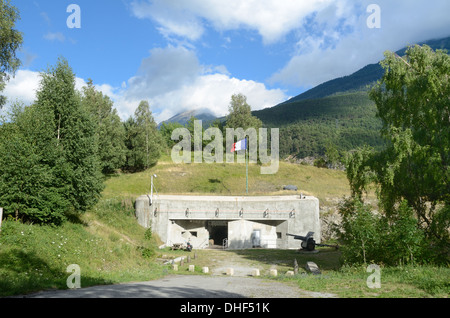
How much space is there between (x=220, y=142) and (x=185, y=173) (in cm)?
1430

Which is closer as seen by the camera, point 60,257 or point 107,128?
point 60,257

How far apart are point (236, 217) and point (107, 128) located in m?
25.1

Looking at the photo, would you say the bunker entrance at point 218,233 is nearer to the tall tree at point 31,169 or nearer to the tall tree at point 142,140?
the tall tree at point 142,140

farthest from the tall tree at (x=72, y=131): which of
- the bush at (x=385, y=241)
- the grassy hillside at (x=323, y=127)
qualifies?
the grassy hillside at (x=323, y=127)

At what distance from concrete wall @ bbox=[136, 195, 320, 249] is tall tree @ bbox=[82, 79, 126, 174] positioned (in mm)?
15724

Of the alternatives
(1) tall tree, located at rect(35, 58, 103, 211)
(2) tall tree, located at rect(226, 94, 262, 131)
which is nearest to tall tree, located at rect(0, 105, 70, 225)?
(1) tall tree, located at rect(35, 58, 103, 211)

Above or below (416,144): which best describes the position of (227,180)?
below

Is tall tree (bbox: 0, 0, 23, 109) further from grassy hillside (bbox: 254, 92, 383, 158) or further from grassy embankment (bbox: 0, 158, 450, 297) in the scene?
grassy hillside (bbox: 254, 92, 383, 158)

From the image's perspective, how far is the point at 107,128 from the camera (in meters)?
48.4

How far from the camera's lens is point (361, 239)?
16.2 m

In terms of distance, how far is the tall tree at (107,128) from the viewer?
4725cm

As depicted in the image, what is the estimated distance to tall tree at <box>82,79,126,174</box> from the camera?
155 ft

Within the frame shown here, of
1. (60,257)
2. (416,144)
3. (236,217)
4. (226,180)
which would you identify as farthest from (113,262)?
(226,180)

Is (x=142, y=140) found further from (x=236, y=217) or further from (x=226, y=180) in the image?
(x=236, y=217)
